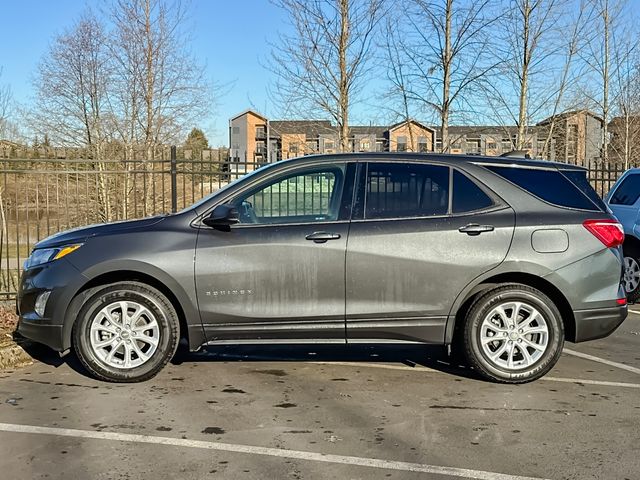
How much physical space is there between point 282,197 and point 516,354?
2300 millimetres

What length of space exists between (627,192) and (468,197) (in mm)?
5217

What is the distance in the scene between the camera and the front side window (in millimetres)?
5184

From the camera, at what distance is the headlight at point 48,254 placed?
509 cm

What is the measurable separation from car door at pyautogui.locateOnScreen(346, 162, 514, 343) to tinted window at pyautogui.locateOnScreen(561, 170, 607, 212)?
28.3 inches

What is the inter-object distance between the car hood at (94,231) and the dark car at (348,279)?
0.03 meters

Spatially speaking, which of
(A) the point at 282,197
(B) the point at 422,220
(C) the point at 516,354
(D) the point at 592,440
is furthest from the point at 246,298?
(D) the point at 592,440

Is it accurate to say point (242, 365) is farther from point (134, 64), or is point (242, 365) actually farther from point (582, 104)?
point (582, 104)

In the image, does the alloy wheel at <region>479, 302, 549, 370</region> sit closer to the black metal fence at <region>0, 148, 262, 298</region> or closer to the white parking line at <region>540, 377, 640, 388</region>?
the white parking line at <region>540, 377, 640, 388</region>

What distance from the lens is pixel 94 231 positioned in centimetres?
519

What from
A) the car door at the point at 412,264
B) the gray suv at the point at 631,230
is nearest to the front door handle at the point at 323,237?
the car door at the point at 412,264

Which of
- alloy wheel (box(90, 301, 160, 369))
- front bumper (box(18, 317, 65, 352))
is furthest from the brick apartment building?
front bumper (box(18, 317, 65, 352))

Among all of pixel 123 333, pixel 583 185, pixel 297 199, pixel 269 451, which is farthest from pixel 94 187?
pixel 269 451

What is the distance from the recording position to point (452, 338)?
5191 millimetres

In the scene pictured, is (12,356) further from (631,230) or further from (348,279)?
(631,230)
